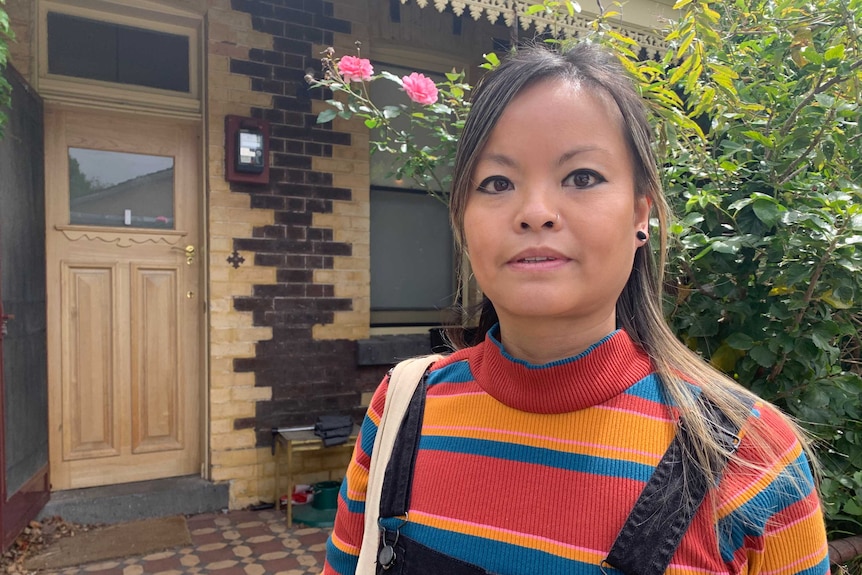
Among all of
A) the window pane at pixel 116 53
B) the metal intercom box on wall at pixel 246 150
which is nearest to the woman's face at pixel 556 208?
the metal intercom box on wall at pixel 246 150

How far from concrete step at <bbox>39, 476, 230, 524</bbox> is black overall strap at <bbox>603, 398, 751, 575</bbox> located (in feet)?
12.0

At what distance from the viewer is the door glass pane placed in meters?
3.76

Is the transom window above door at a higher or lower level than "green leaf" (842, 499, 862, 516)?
higher

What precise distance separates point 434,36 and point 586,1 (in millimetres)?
1407

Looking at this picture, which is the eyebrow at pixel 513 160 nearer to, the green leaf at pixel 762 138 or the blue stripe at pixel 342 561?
the blue stripe at pixel 342 561

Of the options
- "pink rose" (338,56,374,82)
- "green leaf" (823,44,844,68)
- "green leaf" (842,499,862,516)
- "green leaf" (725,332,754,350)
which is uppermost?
"pink rose" (338,56,374,82)

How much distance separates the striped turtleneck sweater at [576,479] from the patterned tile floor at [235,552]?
2.74 m

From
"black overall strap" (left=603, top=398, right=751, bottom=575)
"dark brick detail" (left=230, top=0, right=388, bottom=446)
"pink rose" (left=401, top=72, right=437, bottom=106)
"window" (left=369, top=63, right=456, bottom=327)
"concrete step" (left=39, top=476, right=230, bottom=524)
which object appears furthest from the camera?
"window" (left=369, top=63, right=456, bottom=327)

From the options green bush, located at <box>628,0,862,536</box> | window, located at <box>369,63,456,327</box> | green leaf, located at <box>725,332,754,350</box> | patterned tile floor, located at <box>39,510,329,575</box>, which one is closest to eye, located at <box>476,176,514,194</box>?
green bush, located at <box>628,0,862,536</box>

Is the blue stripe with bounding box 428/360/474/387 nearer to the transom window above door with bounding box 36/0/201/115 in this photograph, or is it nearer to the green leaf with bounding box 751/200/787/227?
the green leaf with bounding box 751/200/787/227

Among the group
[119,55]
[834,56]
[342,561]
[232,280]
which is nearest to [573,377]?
[342,561]

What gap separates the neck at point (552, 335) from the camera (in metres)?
0.90

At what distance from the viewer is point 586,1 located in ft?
11.4

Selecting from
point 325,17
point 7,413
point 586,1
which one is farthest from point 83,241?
point 586,1
